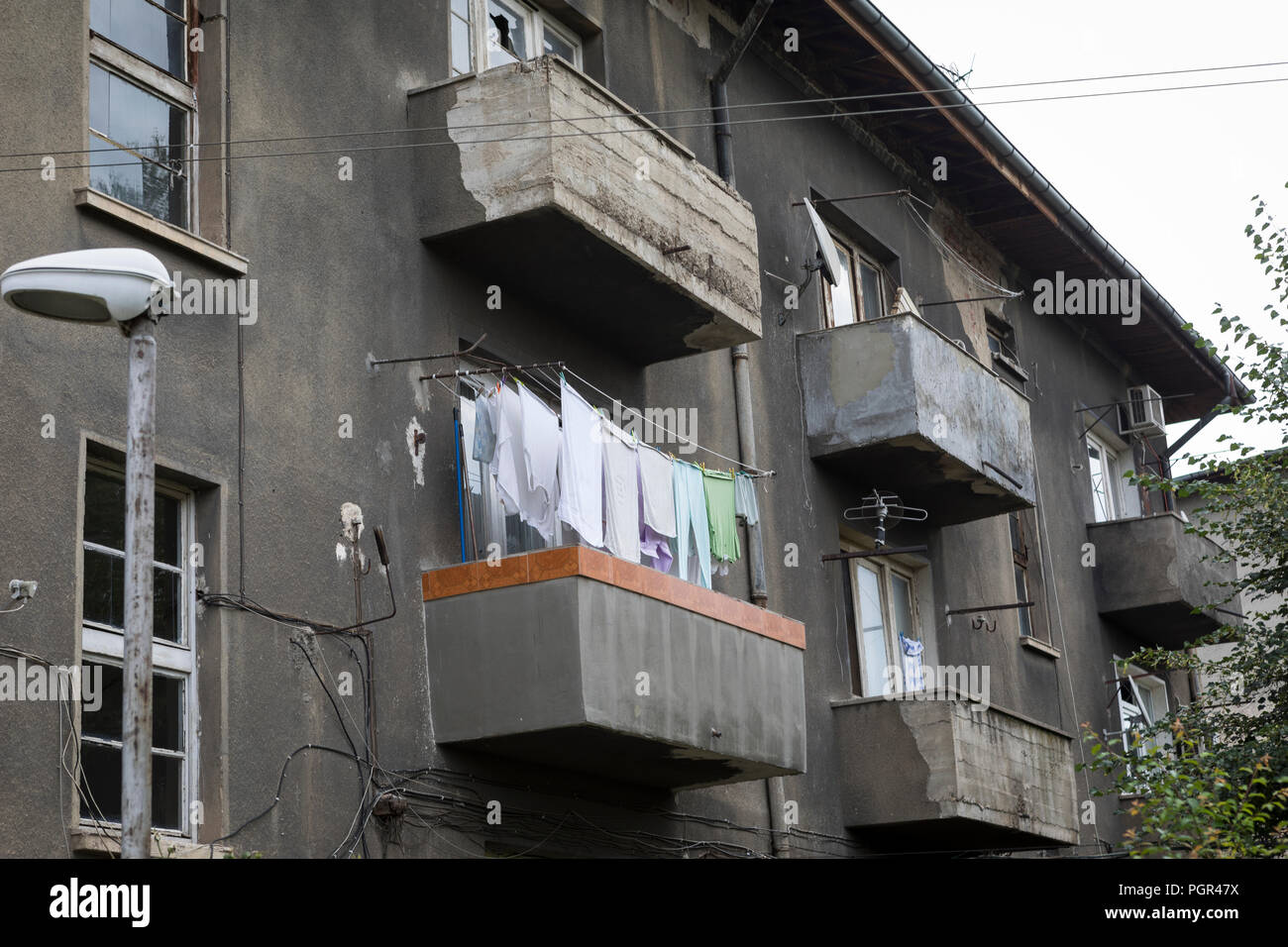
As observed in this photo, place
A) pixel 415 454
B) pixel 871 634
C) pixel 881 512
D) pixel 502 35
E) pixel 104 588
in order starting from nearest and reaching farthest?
pixel 104 588 < pixel 415 454 < pixel 502 35 < pixel 881 512 < pixel 871 634

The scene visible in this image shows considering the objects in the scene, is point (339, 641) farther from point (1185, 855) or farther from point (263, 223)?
point (1185, 855)

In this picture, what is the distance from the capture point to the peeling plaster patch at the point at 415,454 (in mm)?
12891

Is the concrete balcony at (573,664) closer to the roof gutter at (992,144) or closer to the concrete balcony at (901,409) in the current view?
the concrete balcony at (901,409)

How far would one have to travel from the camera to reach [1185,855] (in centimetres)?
1112

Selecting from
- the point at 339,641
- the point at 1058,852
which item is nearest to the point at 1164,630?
the point at 1058,852

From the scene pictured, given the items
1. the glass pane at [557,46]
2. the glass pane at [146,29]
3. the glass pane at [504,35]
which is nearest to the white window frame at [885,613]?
the glass pane at [557,46]

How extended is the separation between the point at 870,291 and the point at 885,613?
396 cm

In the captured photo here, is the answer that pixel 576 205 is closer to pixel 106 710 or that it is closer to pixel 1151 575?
pixel 106 710

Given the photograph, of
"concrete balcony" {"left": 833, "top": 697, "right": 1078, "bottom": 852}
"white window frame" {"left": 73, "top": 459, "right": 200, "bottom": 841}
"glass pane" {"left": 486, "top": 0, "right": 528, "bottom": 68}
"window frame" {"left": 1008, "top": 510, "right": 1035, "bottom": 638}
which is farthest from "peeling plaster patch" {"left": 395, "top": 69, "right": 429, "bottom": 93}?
"window frame" {"left": 1008, "top": 510, "right": 1035, "bottom": 638}

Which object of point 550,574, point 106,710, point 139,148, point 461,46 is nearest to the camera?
point 106,710

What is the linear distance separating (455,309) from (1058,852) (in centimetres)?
1193

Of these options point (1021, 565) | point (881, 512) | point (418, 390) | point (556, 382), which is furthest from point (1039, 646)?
point (418, 390)

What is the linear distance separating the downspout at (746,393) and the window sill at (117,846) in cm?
601

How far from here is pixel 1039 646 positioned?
2227 cm
